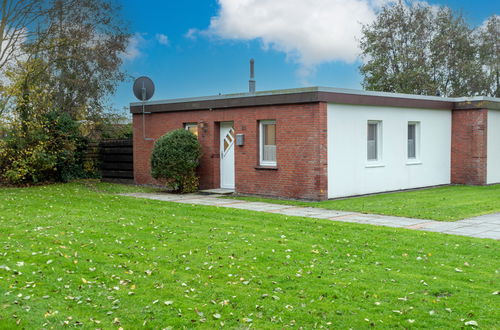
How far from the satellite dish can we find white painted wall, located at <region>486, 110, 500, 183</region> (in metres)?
11.5

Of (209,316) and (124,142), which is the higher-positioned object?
(124,142)

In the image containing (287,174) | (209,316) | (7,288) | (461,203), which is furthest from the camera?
(287,174)

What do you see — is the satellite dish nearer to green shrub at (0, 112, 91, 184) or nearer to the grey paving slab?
green shrub at (0, 112, 91, 184)

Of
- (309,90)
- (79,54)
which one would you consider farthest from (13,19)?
(309,90)

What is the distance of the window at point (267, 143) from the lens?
15398 mm

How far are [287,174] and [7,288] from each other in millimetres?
9564

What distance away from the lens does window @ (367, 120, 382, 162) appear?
626 inches

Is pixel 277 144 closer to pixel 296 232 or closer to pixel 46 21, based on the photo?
pixel 296 232

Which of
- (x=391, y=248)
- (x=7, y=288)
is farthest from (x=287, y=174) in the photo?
(x=7, y=288)

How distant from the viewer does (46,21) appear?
19.8 m

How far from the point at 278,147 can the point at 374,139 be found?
3066 mm

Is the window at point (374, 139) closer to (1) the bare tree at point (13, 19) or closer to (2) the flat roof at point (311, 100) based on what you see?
(2) the flat roof at point (311, 100)

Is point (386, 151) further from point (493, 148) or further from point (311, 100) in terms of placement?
point (493, 148)

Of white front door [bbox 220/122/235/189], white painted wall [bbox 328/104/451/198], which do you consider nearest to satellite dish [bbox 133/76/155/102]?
white front door [bbox 220/122/235/189]
